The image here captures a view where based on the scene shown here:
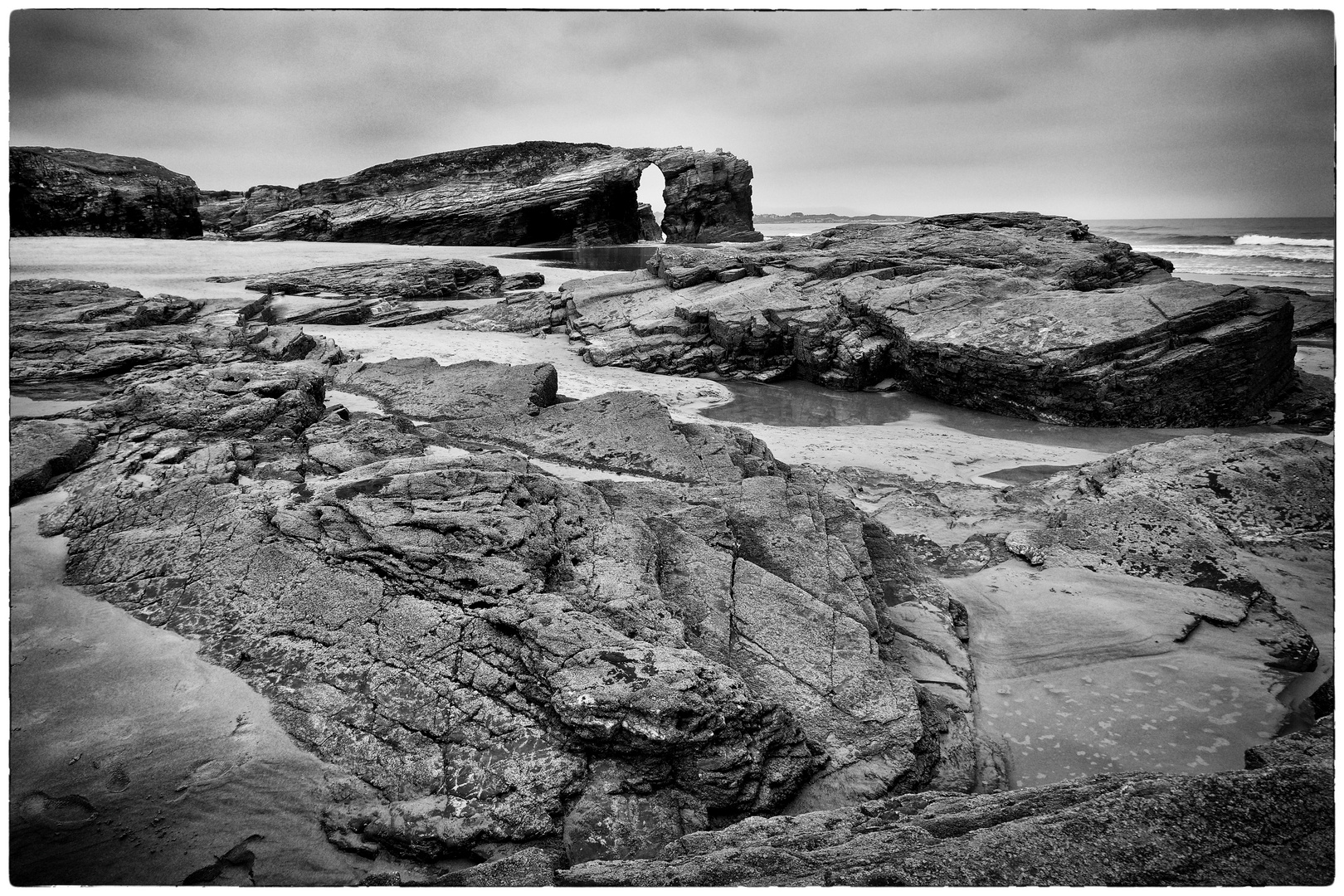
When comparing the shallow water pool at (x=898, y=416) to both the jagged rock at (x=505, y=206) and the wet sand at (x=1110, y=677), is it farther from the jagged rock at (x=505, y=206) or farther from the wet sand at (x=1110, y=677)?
the jagged rock at (x=505, y=206)

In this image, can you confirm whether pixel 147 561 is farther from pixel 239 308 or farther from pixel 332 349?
pixel 239 308

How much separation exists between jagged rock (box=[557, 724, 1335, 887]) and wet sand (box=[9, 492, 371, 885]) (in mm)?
878

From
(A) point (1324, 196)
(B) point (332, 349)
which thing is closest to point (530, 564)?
(A) point (1324, 196)

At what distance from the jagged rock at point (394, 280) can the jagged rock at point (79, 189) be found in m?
3.48

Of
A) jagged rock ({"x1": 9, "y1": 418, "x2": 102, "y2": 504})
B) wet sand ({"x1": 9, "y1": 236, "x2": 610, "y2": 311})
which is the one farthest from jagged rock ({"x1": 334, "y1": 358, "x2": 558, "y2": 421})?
jagged rock ({"x1": 9, "y1": 418, "x2": 102, "y2": 504})

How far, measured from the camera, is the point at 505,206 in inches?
1000

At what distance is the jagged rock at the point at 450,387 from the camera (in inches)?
226

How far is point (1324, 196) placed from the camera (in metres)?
2.90

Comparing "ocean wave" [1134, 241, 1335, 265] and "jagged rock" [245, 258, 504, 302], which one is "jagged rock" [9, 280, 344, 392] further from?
"ocean wave" [1134, 241, 1335, 265]

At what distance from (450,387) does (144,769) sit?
14.3 ft

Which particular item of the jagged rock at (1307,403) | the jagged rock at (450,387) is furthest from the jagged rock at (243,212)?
the jagged rock at (1307,403)

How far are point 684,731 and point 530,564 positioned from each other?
0.96 meters

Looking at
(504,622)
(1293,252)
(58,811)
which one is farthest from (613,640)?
(1293,252)

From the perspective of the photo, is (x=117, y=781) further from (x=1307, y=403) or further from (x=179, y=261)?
(x=179, y=261)
